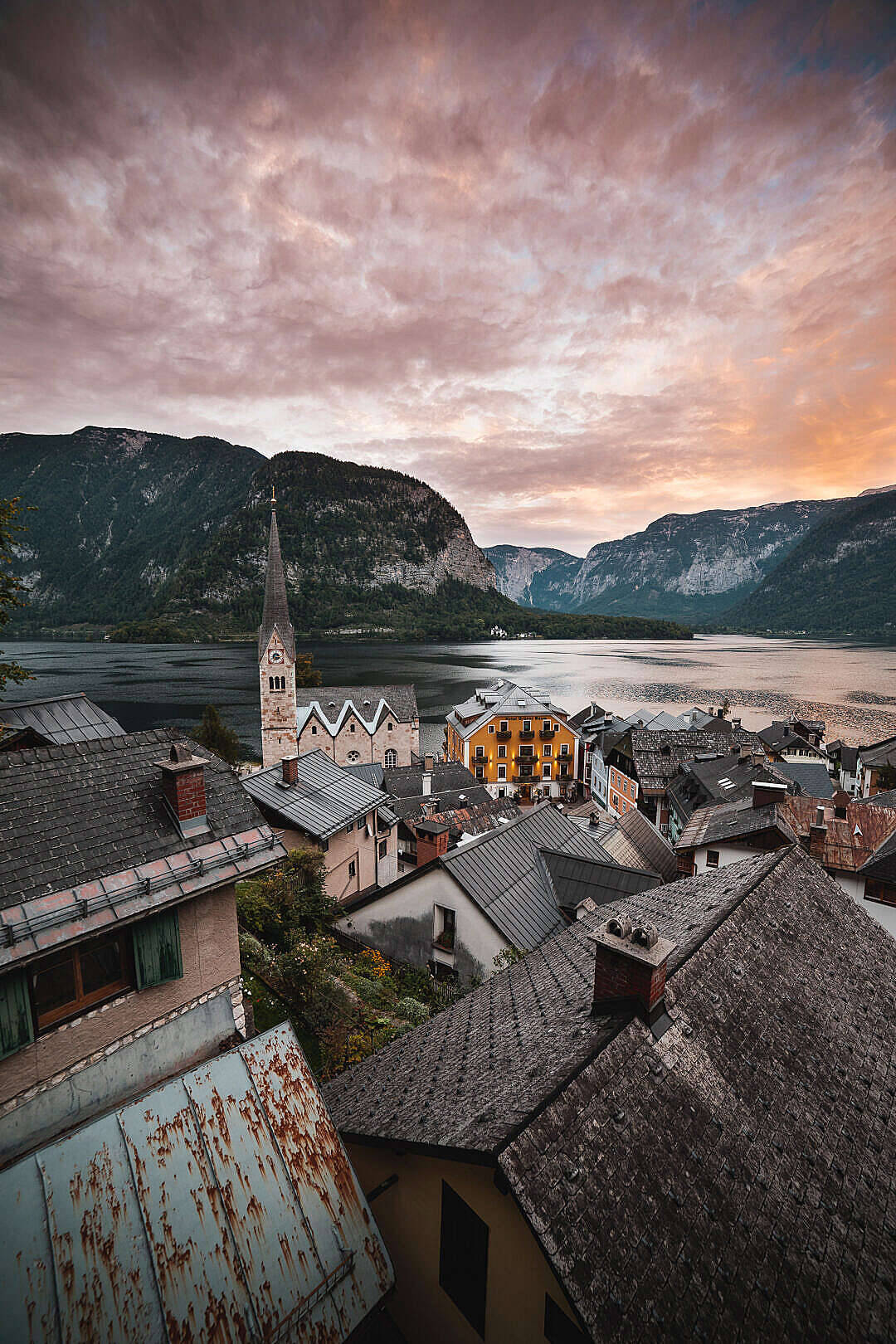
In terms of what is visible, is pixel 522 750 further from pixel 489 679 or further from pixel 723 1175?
pixel 489 679

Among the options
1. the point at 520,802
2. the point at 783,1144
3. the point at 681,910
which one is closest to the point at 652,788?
the point at 520,802

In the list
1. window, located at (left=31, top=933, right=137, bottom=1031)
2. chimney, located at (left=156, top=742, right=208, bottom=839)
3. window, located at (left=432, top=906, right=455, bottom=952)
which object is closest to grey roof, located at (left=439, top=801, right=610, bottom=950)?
window, located at (left=432, top=906, right=455, bottom=952)

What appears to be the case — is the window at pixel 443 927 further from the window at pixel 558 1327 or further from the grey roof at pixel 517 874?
the window at pixel 558 1327

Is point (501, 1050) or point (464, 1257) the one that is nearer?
point (464, 1257)

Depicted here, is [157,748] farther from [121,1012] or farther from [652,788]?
[652,788]

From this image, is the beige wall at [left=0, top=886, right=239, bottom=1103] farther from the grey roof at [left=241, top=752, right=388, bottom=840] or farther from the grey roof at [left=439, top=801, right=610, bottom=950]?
the grey roof at [left=241, top=752, right=388, bottom=840]

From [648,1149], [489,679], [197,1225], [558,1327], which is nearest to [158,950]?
[197,1225]
